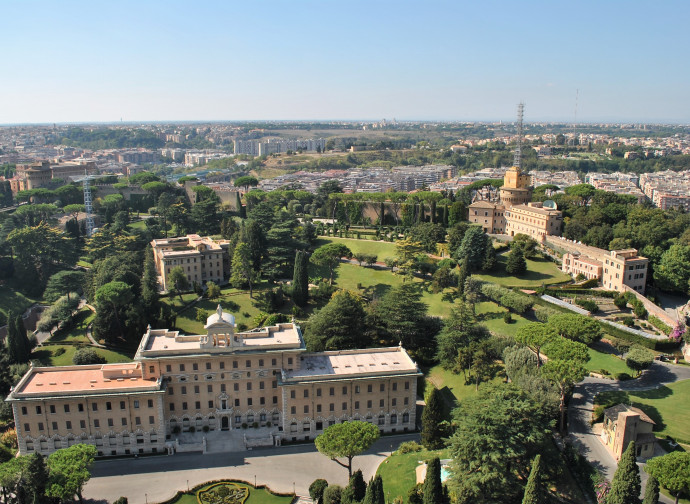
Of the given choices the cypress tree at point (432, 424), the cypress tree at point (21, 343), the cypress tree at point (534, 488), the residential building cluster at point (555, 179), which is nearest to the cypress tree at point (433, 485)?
the cypress tree at point (534, 488)

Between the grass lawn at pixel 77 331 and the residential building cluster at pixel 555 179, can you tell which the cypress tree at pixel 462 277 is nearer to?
the grass lawn at pixel 77 331

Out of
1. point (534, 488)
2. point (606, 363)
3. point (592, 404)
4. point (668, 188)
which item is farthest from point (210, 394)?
point (668, 188)

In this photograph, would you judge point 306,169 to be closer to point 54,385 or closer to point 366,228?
point 366,228

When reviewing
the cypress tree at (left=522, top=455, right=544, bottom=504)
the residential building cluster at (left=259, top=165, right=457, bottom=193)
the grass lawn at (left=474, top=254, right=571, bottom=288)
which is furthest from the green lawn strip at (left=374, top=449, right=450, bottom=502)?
the residential building cluster at (left=259, top=165, right=457, bottom=193)

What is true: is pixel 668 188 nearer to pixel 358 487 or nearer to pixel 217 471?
pixel 358 487

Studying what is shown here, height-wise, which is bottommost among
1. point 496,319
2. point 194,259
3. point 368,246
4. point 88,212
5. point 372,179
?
point 496,319

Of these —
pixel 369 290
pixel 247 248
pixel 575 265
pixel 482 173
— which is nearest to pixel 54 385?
pixel 247 248

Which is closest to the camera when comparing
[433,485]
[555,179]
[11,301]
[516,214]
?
[433,485]
